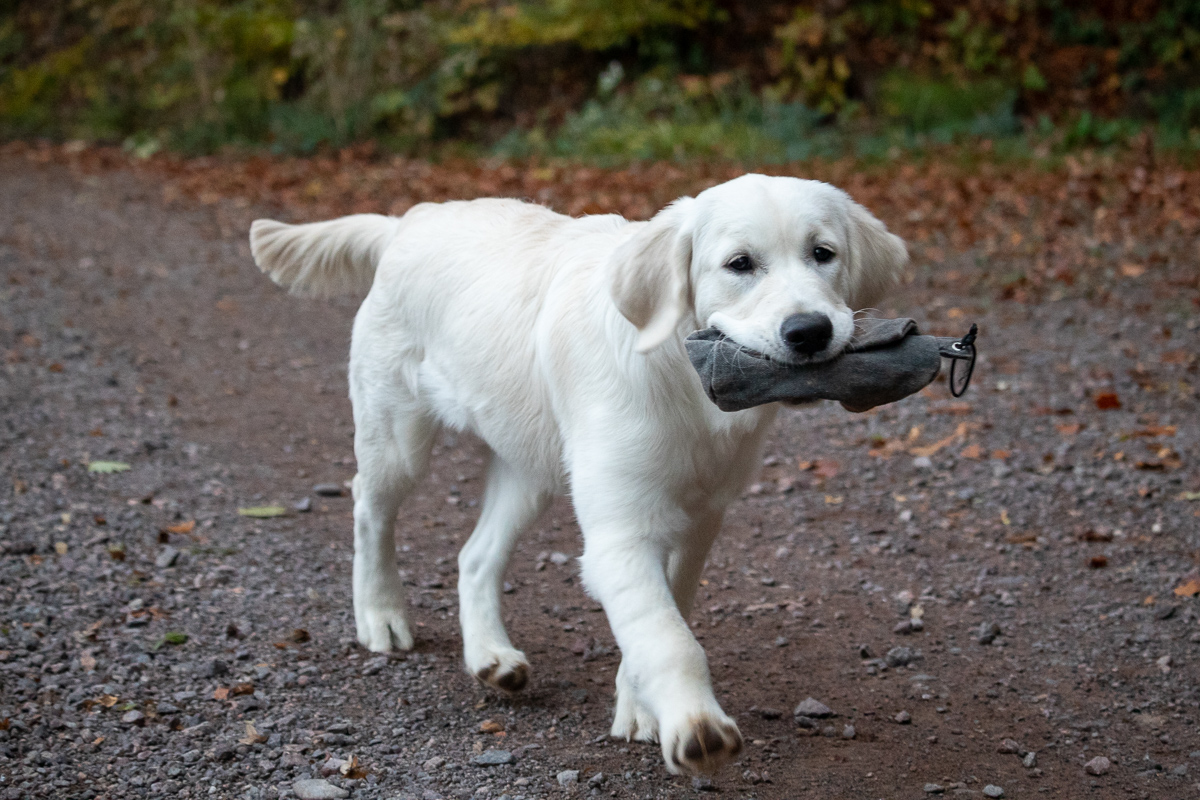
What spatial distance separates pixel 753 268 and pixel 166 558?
285 cm

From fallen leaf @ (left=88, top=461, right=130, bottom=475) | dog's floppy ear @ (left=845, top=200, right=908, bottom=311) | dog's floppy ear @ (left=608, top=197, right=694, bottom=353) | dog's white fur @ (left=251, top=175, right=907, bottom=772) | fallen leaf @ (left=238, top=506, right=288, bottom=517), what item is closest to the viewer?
dog's white fur @ (left=251, top=175, right=907, bottom=772)

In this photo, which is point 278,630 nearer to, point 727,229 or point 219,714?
point 219,714

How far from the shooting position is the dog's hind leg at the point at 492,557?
12.4 ft

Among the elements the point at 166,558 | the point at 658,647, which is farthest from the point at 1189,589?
the point at 166,558

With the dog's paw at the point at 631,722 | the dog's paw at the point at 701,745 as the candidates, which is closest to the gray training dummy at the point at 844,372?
the dog's paw at the point at 701,745

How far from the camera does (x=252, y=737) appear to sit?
3.35 meters

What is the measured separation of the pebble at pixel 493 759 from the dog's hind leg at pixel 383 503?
0.83 metres

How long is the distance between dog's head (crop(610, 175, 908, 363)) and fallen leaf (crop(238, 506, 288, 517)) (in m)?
2.62

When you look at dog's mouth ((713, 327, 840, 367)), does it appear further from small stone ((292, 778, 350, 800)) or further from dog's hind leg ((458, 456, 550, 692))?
small stone ((292, 778, 350, 800))

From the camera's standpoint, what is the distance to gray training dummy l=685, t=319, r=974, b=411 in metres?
2.77

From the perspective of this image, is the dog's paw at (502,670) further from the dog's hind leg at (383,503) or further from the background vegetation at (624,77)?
the background vegetation at (624,77)

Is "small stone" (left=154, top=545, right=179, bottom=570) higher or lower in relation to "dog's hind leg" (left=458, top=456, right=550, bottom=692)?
lower

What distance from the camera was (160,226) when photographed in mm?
11297

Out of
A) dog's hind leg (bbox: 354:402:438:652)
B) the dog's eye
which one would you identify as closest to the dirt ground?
dog's hind leg (bbox: 354:402:438:652)
